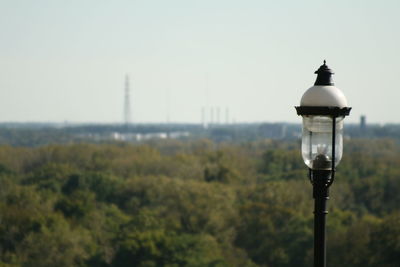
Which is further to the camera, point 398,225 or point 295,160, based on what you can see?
point 295,160

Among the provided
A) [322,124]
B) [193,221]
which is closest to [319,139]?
[322,124]

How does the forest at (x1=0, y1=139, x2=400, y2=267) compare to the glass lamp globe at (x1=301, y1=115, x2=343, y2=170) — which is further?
the forest at (x1=0, y1=139, x2=400, y2=267)

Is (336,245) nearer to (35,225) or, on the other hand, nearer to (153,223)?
(153,223)

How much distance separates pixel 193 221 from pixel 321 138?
142 ft

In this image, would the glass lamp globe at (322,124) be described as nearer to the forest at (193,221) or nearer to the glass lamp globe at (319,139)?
the glass lamp globe at (319,139)

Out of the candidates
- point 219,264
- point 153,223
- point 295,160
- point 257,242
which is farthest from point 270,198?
point 295,160

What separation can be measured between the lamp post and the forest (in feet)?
108

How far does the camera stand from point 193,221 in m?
49.2

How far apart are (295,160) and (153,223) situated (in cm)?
4489

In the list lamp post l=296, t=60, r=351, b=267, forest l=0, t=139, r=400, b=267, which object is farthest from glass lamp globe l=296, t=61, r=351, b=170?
forest l=0, t=139, r=400, b=267

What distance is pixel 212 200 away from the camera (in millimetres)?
52531

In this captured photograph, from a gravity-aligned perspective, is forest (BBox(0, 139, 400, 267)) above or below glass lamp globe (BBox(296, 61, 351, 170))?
below

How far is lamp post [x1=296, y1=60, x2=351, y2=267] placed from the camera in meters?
6.36

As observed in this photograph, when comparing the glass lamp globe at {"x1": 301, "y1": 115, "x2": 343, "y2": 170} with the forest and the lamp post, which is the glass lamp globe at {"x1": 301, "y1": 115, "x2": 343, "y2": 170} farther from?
the forest
